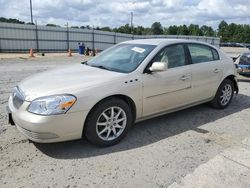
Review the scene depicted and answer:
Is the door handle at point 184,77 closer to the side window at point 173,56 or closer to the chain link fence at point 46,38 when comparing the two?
the side window at point 173,56

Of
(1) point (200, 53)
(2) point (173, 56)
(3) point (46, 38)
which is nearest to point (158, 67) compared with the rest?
(2) point (173, 56)


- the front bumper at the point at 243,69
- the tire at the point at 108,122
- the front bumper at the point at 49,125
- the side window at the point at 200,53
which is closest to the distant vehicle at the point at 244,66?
the front bumper at the point at 243,69

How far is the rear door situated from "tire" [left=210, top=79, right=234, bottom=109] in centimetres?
18

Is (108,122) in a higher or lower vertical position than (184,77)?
lower

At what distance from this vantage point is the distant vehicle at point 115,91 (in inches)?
124

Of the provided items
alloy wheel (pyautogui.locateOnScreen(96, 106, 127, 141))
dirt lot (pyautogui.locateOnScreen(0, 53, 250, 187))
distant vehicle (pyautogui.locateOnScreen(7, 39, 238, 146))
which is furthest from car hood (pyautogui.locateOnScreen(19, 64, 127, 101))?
dirt lot (pyautogui.locateOnScreen(0, 53, 250, 187))

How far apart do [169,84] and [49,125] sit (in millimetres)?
2085

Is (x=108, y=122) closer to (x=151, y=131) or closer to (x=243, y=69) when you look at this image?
(x=151, y=131)

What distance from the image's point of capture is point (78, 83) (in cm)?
342

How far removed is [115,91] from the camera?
3.54 metres

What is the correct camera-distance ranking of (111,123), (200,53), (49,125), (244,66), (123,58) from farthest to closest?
(244,66) → (200,53) → (123,58) → (111,123) → (49,125)

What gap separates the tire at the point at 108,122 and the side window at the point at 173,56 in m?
1.03

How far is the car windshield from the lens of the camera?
402 centimetres

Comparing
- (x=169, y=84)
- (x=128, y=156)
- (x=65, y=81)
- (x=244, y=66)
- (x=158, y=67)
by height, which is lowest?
(x=128, y=156)
